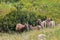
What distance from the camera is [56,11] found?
65.1 ft

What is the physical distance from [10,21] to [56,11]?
15.4 feet

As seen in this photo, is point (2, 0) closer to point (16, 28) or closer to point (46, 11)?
point (46, 11)

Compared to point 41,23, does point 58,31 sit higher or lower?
higher

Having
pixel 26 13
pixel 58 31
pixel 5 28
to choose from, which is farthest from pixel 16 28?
pixel 58 31

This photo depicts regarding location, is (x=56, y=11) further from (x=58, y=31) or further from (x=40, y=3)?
(x=58, y=31)

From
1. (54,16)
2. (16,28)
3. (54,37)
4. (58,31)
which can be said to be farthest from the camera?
(54,16)

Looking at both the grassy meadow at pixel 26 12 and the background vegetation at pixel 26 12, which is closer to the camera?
the grassy meadow at pixel 26 12

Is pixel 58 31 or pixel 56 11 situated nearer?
→ pixel 58 31

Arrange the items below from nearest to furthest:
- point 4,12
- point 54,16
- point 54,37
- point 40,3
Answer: point 54,37 < point 4,12 < point 54,16 < point 40,3

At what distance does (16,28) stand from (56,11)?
4.87 m

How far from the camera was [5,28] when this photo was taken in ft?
52.1

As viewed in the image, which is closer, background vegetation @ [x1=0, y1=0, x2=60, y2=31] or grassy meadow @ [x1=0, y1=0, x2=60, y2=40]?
grassy meadow @ [x1=0, y1=0, x2=60, y2=40]

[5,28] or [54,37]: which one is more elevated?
[54,37]

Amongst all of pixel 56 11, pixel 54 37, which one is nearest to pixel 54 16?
pixel 56 11
